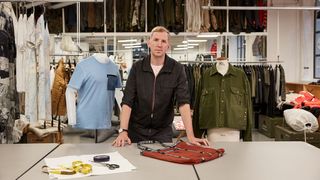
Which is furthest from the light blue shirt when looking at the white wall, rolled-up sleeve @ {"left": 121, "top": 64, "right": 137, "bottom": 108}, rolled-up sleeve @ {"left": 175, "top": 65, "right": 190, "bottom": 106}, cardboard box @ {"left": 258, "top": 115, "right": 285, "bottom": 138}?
the white wall

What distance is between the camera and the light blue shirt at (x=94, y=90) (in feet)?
13.2

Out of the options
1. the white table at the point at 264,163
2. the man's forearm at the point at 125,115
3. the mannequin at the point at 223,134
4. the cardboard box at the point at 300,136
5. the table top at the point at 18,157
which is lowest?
the cardboard box at the point at 300,136

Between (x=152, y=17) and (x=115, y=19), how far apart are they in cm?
79

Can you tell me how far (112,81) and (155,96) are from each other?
1.05m

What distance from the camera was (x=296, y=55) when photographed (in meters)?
8.93

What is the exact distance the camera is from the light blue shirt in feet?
13.2

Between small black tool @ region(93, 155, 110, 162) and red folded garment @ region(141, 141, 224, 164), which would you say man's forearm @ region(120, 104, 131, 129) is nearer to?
red folded garment @ region(141, 141, 224, 164)

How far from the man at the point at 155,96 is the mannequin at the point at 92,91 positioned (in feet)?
2.82

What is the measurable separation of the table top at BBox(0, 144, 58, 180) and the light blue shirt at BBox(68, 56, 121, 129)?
126 cm

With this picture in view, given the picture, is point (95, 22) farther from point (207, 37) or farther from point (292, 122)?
point (292, 122)

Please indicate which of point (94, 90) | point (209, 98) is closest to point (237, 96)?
point (209, 98)

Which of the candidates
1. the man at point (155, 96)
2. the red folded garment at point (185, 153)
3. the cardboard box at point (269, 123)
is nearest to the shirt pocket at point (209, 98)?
the man at point (155, 96)

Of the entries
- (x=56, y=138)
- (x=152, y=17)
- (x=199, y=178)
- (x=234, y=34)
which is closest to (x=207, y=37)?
(x=234, y=34)

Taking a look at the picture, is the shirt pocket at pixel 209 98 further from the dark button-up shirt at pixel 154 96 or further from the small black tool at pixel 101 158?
the small black tool at pixel 101 158
